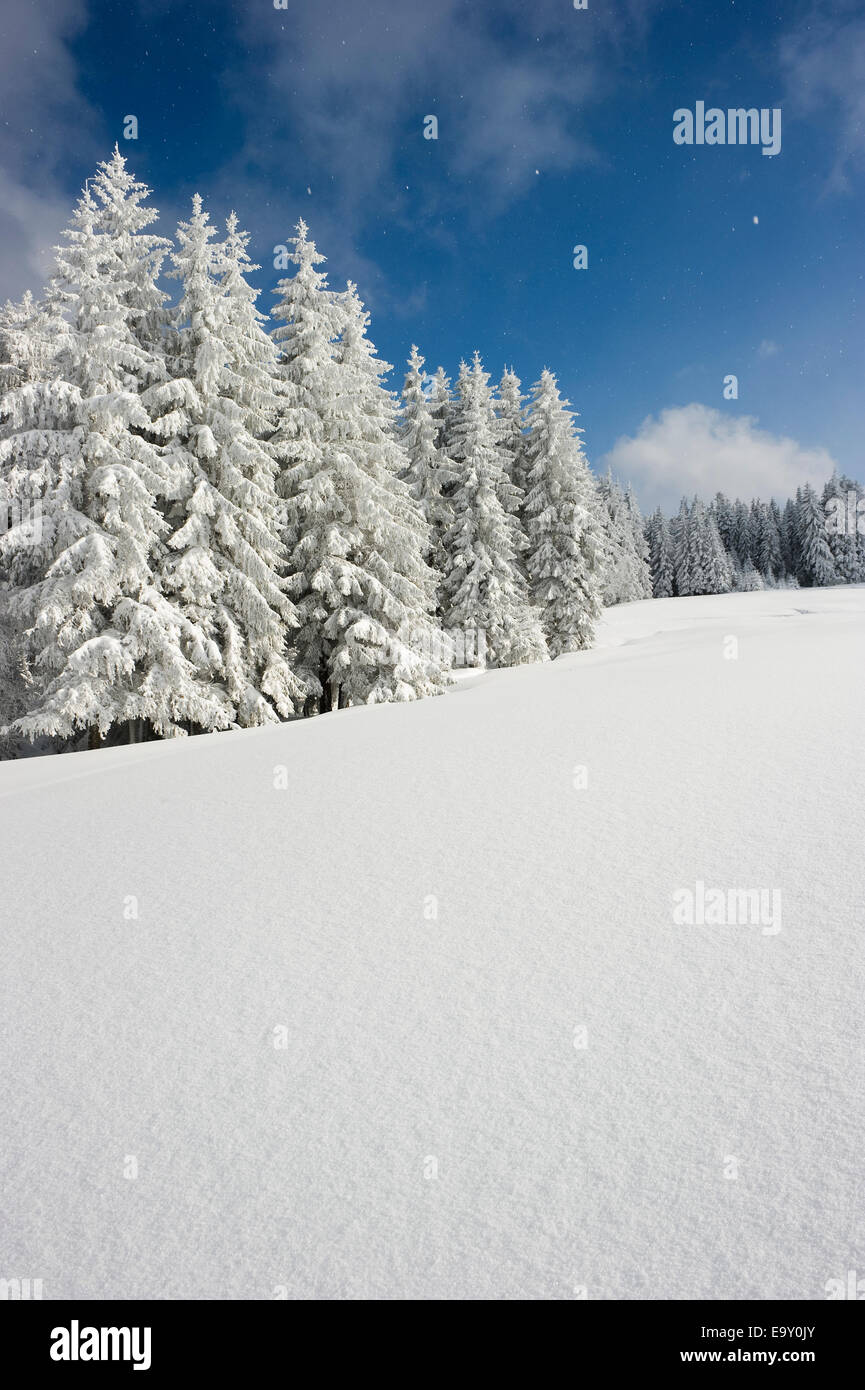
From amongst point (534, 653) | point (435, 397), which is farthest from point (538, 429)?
point (534, 653)

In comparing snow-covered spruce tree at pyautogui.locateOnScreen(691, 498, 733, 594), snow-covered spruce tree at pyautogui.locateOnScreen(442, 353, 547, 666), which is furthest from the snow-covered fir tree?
snow-covered spruce tree at pyautogui.locateOnScreen(442, 353, 547, 666)

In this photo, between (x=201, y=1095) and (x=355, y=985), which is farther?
(x=355, y=985)

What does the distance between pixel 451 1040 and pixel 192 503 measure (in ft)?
48.8

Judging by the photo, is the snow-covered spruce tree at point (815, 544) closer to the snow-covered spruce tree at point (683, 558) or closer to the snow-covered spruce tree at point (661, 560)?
the snow-covered spruce tree at point (683, 558)

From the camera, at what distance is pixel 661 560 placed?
80.4m

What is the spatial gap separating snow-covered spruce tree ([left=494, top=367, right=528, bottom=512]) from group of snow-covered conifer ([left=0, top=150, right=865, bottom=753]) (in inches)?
374

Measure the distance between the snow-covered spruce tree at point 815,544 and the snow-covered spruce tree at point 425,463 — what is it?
59914 mm

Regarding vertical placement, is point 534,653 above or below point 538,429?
below

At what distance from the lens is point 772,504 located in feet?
303

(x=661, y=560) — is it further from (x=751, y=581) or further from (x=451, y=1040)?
(x=451, y=1040)
